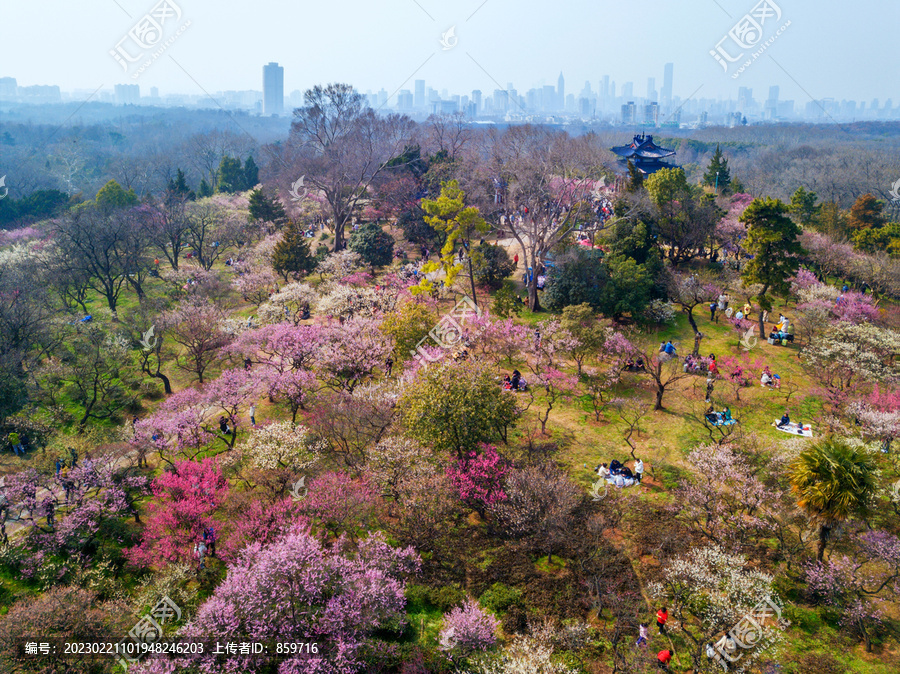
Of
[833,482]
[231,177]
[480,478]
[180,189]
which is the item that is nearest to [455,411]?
[480,478]

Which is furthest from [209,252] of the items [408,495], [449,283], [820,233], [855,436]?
[820,233]

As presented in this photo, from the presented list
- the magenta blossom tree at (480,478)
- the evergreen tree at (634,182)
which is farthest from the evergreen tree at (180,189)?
the magenta blossom tree at (480,478)

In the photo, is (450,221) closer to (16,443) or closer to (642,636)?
(16,443)

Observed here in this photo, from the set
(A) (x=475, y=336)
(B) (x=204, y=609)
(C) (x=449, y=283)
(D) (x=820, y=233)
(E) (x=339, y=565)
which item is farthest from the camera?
(D) (x=820, y=233)

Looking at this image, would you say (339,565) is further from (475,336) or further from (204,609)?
(475,336)

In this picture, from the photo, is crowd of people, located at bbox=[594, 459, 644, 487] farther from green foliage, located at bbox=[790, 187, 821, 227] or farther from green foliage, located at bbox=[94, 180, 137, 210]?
green foliage, located at bbox=[94, 180, 137, 210]

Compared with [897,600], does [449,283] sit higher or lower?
higher

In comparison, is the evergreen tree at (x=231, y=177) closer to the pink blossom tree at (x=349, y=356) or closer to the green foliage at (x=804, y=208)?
the pink blossom tree at (x=349, y=356)
